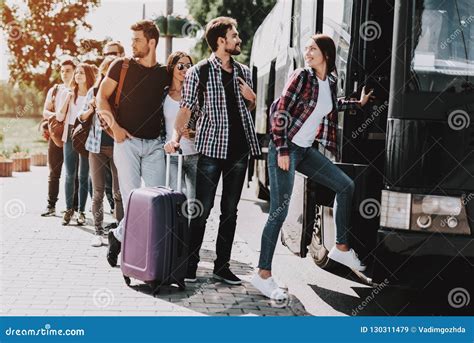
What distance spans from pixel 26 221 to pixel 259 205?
4809mm

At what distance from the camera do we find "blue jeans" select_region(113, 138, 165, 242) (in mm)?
5910

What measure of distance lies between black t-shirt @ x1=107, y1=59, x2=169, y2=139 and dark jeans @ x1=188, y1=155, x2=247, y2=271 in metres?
0.56

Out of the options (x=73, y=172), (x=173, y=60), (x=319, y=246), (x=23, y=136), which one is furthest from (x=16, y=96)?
(x=319, y=246)

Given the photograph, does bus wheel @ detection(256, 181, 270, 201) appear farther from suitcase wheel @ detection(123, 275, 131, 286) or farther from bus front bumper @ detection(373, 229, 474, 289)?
bus front bumper @ detection(373, 229, 474, 289)

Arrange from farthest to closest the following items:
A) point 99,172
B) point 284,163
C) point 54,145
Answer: point 54,145 → point 99,172 → point 284,163

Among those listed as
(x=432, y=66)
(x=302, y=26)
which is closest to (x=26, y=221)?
(x=302, y=26)

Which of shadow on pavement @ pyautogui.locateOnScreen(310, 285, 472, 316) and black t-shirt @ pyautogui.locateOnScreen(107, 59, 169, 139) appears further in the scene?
black t-shirt @ pyautogui.locateOnScreen(107, 59, 169, 139)

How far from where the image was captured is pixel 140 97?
5832 millimetres

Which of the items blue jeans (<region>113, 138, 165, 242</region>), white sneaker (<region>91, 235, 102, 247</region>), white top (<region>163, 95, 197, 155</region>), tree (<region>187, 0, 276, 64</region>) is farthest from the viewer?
tree (<region>187, 0, 276, 64</region>)

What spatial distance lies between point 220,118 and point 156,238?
1067 mm

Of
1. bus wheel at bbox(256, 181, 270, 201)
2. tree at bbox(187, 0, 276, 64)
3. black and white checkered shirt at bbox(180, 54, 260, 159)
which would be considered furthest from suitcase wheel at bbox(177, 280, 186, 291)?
tree at bbox(187, 0, 276, 64)

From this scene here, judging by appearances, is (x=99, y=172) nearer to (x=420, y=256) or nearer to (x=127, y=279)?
(x=127, y=279)

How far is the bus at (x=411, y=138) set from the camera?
477 centimetres

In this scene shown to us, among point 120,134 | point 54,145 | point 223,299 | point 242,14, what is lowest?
point 223,299
